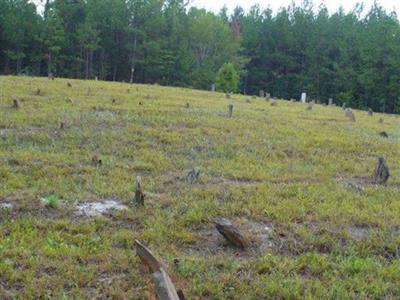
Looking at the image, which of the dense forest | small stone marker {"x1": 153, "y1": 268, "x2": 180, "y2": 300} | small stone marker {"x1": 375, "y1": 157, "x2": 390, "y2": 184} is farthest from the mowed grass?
the dense forest

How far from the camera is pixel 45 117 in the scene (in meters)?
13.5

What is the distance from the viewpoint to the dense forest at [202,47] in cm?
4966

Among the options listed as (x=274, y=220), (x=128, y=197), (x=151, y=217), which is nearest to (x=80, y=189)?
(x=128, y=197)

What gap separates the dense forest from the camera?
163 ft

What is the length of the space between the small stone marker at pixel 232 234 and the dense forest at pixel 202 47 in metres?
45.9

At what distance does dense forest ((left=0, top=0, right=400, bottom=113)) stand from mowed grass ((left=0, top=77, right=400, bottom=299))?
3877 cm

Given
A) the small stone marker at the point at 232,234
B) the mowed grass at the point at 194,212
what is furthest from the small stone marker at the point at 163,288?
the small stone marker at the point at 232,234

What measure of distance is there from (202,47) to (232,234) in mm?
56204

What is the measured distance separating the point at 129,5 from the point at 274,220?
5204 centimetres

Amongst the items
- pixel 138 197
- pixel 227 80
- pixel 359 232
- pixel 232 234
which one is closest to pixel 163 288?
pixel 232 234

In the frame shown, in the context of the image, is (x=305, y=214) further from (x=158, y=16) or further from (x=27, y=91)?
(x=158, y=16)

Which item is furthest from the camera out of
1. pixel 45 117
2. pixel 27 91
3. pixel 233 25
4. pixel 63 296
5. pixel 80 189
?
pixel 233 25

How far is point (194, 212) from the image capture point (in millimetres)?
6879

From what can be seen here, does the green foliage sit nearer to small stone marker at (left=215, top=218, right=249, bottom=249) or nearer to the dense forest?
the dense forest
